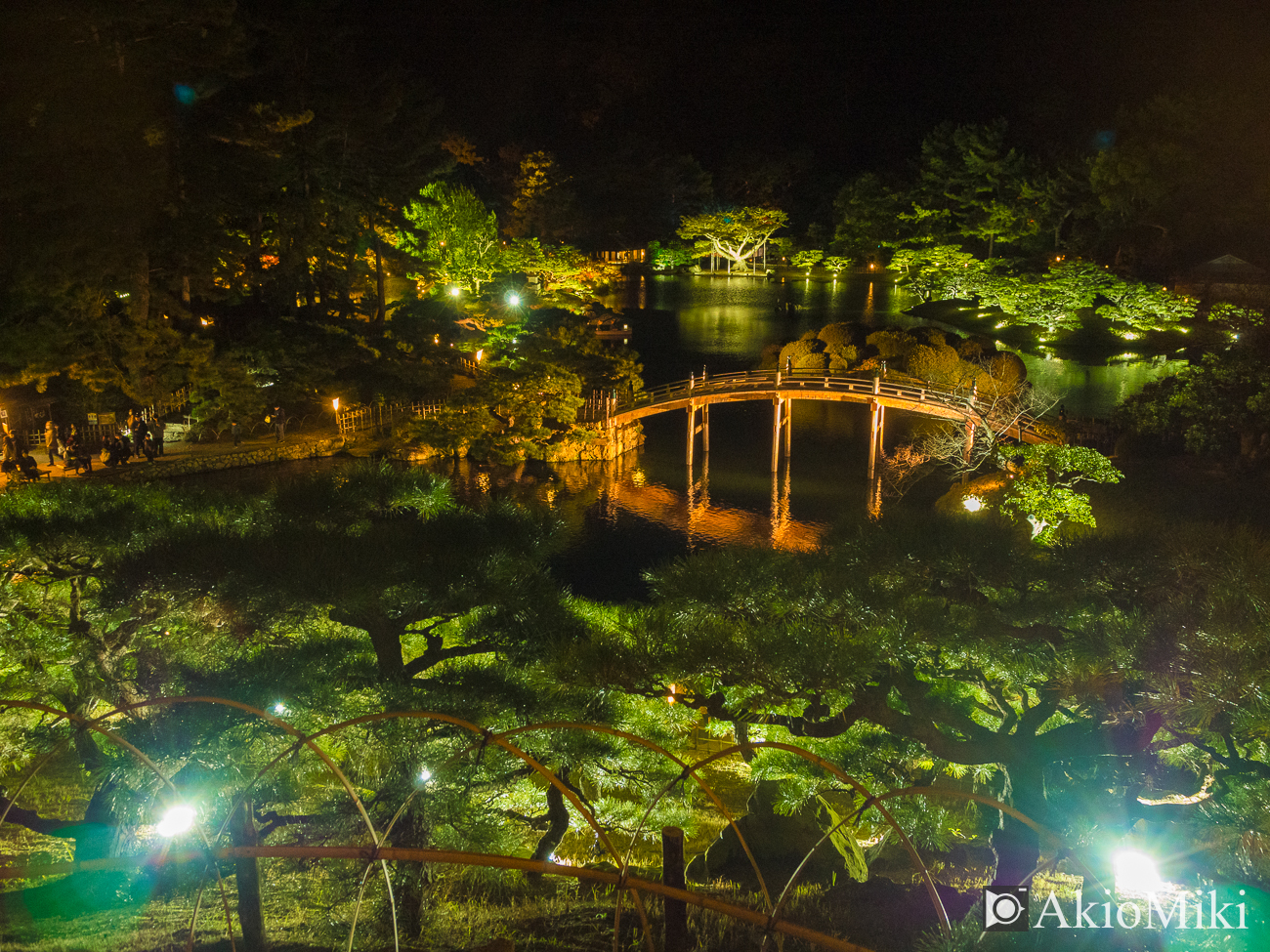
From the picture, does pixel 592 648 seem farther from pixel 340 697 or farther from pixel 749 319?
pixel 749 319

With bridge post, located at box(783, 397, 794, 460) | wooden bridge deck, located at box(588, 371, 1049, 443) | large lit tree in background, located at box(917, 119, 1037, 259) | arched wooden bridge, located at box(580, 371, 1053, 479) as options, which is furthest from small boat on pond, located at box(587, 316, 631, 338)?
large lit tree in background, located at box(917, 119, 1037, 259)

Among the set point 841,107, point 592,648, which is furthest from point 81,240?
point 841,107

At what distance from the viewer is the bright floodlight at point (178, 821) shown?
18.7ft

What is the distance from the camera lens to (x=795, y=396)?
24.7 metres

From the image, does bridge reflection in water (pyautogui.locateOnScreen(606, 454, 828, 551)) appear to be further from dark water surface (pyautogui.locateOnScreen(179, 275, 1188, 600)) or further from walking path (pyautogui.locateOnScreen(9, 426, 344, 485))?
walking path (pyautogui.locateOnScreen(9, 426, 344, 485))

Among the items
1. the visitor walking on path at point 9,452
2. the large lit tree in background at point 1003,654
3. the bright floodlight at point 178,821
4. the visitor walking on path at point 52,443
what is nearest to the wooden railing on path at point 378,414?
the visitor walking on path at point 52,443

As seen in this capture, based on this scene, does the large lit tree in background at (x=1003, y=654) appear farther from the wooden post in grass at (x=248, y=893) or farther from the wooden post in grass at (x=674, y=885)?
the wooden post in grass at (x=248, y=893)

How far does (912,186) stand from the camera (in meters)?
49.2

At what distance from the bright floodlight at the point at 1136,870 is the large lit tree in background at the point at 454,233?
99.3ft

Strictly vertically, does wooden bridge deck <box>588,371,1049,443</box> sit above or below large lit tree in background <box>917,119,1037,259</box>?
below

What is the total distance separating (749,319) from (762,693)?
35640mm

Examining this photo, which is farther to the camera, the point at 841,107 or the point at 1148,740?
the point at 841,107

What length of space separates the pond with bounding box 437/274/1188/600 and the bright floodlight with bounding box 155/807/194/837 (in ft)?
18.9

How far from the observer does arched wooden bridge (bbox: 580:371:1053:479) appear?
2135 cm
